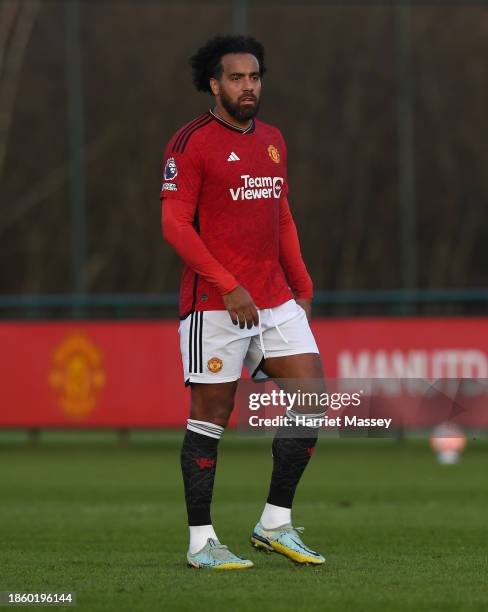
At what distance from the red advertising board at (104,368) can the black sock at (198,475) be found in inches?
420

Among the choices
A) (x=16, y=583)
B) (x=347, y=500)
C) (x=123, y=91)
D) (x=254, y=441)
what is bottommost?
(x=254, y=441)

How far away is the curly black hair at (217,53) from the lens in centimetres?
679

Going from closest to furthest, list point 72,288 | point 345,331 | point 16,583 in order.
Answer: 1. point 16,583
2. point 345,331
3. point 72,288

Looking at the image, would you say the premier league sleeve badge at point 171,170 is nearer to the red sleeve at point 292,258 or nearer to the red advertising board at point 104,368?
the red sleeve at point 292,258

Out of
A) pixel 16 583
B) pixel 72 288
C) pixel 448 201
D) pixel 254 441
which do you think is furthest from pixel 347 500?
pixel 448 201

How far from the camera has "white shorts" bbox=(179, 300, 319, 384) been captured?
22.0 feet

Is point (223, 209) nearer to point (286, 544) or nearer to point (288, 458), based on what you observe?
point (288, 458)

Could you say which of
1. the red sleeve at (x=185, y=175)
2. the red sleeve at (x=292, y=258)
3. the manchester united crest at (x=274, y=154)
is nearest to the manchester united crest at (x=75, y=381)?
the red sleeve at (x=292, y=258)

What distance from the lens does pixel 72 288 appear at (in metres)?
22.5

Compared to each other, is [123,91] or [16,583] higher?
[123,91]

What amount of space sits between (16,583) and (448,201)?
60.6ft

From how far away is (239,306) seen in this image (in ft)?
21.5

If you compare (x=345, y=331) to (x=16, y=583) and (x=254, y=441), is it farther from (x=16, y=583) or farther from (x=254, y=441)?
(x=16, y=583)

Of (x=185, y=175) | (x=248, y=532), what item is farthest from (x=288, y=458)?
(x=248, y=532)
